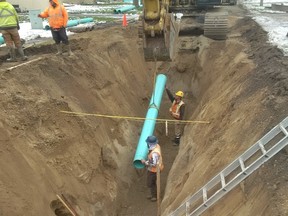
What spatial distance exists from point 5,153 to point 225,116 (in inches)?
212

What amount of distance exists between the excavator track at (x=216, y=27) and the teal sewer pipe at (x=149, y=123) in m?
3.11

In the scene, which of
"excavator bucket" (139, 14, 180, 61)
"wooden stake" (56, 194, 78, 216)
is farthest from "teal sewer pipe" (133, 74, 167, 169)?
"excavator bucket" (139, 14, 180, 61)

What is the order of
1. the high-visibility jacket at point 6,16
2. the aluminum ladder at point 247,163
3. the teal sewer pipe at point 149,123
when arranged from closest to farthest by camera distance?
1. the aluminum ladder at point 247,163
2. the teal sewer pipe at point 149,123
3. the high-visibility jacket at point 6,16

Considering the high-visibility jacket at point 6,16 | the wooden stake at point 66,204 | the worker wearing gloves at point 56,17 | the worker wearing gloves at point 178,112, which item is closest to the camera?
the wooden stake at point 66,204

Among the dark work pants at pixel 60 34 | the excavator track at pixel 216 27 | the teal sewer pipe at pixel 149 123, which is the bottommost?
the teal sewer pipe at pixel 149 123

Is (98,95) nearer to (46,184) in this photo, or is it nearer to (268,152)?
(46,184)

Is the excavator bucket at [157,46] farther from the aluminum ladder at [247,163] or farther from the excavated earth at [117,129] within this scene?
the aluminum ladder at [247,163]

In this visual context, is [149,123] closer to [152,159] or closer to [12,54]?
[152,159]

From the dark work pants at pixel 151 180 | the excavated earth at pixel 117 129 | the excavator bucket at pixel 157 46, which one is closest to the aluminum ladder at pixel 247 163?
the excavated earth at pixel 117 129

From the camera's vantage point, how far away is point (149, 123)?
11.7 m

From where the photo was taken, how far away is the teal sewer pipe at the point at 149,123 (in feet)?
33.8

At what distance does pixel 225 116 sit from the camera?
9477 mm

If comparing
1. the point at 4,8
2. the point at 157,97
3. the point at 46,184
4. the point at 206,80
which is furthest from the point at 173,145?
the point at 4,8

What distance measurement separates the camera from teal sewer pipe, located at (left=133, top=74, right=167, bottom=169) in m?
10.3
